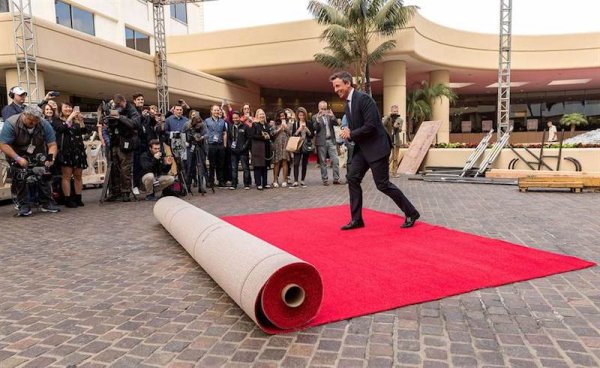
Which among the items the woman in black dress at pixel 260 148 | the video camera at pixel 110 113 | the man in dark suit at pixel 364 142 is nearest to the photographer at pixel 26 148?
the video camera at pixel 110 113

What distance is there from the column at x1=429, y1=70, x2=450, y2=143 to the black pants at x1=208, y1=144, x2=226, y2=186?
54.7 ft

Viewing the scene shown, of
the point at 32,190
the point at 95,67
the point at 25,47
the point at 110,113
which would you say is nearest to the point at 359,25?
the point at 95,67

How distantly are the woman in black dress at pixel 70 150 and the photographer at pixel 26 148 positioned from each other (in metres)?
0.48

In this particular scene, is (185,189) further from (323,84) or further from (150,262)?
(323,84)

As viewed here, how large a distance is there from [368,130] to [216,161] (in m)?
6.65

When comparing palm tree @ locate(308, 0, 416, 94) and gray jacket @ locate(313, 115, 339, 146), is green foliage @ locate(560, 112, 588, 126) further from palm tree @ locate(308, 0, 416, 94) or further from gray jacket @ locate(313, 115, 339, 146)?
gray jacket @ locate(313, 115, 339, 146)

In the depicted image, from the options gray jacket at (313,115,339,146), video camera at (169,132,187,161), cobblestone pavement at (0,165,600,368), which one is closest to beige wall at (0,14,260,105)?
video camera at (169,132,187,161)

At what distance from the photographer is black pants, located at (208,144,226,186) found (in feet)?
35.0

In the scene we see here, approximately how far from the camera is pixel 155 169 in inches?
347

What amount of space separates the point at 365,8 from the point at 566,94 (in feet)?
84.2

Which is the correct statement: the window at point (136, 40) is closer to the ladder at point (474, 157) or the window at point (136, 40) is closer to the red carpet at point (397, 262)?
the ladder at point (474, 157)

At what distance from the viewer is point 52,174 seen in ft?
27.1

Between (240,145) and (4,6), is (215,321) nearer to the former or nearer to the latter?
(240,145)

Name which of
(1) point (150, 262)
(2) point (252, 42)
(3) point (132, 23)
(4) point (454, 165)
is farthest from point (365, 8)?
(1) point (150, 262)
